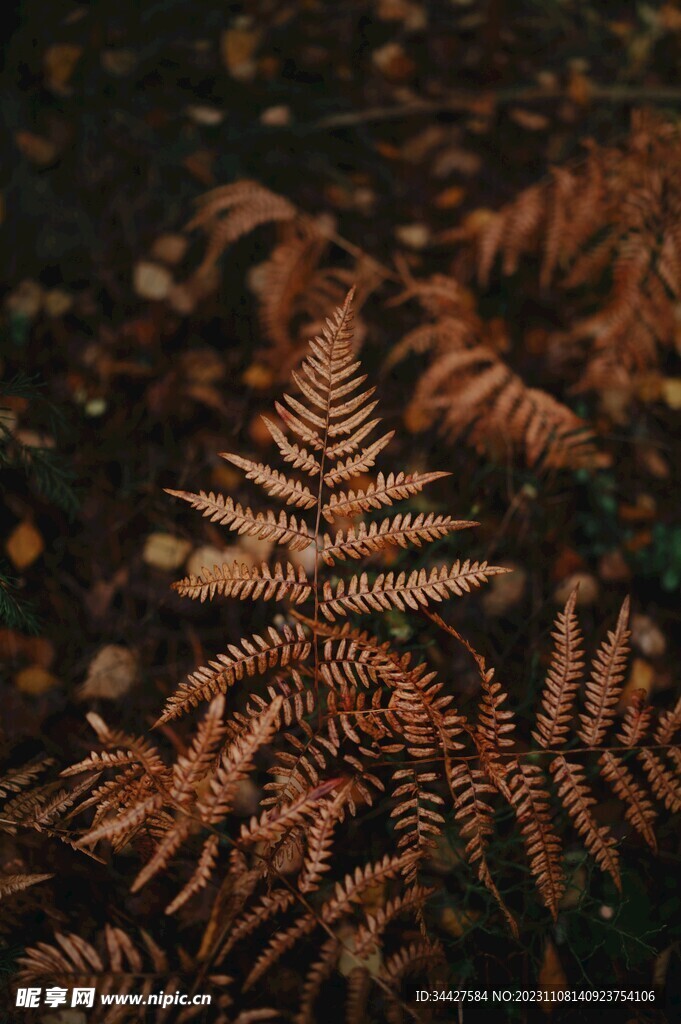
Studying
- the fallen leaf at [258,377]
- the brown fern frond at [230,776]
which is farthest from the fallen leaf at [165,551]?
the brown fern frond at [230,776]

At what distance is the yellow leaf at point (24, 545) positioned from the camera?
1.65m

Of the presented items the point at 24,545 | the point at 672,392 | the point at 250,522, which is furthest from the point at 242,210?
→ the point at 672,392

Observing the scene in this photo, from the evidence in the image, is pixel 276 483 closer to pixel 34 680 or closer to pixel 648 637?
pixel 34 680

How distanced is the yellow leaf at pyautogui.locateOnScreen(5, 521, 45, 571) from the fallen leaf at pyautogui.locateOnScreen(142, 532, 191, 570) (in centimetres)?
26

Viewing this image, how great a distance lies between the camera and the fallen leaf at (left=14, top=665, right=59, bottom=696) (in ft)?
5.03

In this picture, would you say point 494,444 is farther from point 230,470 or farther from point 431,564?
point 230,470

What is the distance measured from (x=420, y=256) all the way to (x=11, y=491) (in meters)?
1.46

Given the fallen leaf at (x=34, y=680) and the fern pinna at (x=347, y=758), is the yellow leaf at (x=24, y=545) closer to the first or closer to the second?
the fallen leaf at (x=34, y=680)

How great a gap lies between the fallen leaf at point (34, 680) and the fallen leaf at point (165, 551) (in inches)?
13.8

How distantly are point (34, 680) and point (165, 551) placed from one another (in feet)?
1.40

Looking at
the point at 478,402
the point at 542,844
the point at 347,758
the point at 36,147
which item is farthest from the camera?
the point at 36,147

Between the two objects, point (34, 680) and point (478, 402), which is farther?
point (478, 402)

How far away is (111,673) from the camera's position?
1571 millimetres

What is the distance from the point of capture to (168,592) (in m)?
1.69
